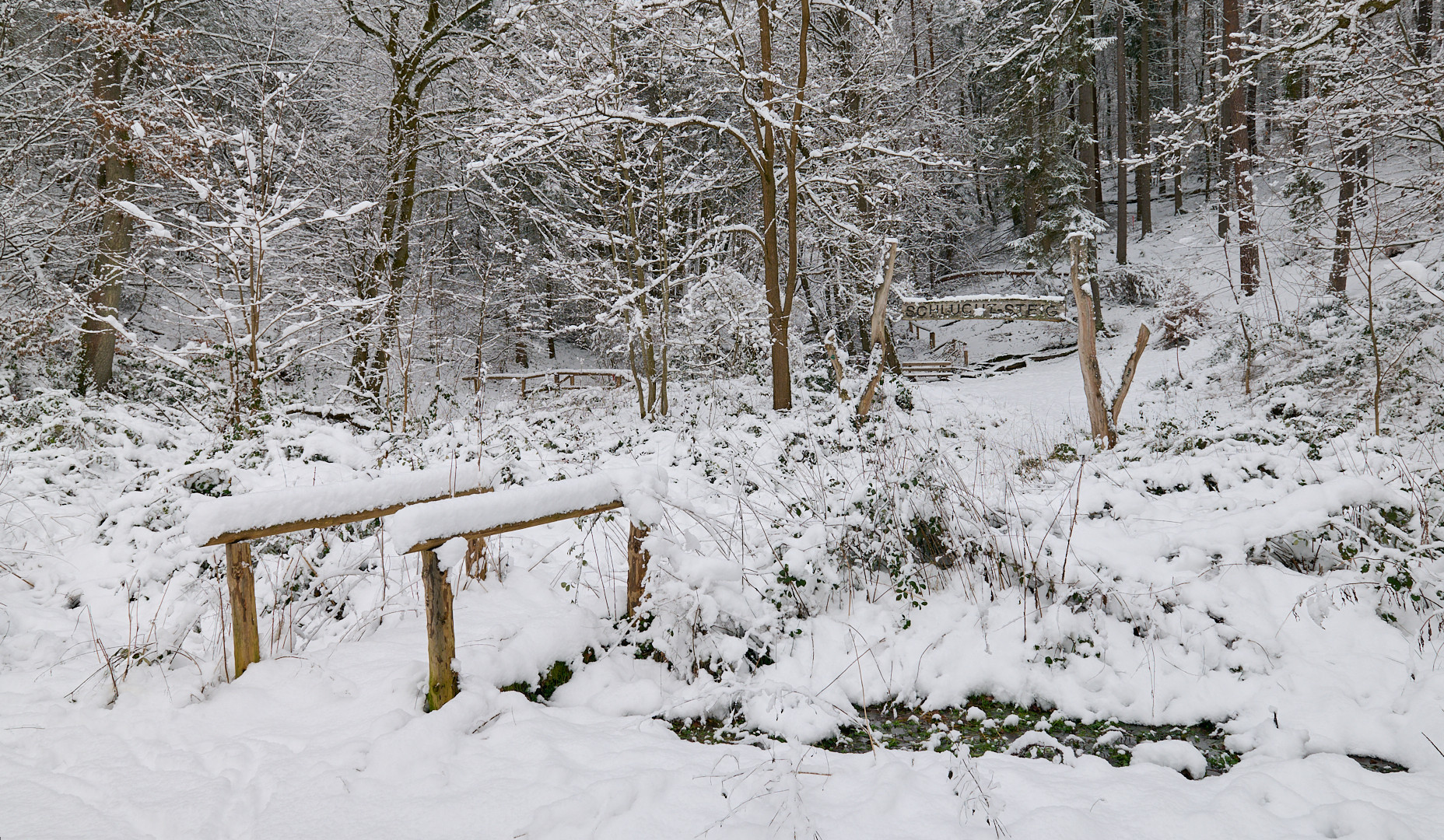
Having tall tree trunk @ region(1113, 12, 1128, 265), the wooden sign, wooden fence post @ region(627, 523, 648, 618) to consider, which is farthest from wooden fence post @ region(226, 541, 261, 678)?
tall tree trunk @ region(1113, 12, 1128, 265)

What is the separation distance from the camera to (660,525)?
3.12 metres

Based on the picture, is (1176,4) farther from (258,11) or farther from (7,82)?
(7,82)

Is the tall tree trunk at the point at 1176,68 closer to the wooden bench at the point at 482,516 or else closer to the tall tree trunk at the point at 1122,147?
the tall tree trunk at the point at 1122,147

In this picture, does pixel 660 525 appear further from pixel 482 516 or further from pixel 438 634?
pixel 438 634

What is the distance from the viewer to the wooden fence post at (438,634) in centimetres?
250

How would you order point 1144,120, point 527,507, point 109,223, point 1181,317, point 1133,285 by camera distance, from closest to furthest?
point 527,507 → point 109,223 → point 1181,317 → point 1133,285 → point 1144,120

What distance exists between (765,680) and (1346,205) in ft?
33.4

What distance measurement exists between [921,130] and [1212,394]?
8.55m

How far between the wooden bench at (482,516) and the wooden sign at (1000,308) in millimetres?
12265

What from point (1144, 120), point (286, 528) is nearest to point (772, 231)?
point (286, 528)

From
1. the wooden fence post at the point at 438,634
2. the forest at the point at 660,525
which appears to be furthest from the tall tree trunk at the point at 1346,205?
the wooden fence post at the point at 438,634

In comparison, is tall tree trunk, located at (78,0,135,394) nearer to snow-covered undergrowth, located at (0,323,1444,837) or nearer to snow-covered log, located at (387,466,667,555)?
snow-covered undergrowth, located at (0,323,1444,837)

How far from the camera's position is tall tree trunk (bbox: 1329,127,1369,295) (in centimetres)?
712

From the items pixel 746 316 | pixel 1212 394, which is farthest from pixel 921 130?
pixel 1212 394
